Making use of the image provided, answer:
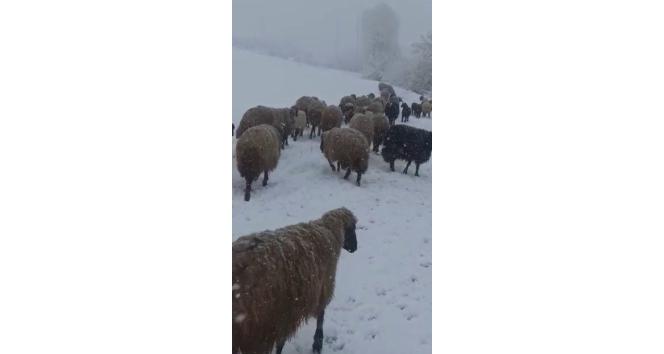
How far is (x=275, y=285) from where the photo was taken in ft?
7.12

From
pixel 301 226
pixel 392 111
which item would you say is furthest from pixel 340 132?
pixel 301 226

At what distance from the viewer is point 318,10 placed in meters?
2.97

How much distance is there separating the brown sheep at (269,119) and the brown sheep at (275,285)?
2.34 ft

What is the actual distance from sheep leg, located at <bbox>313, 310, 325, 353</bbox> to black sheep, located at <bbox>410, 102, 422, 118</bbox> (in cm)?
110

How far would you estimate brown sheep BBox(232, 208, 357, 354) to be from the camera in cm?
218

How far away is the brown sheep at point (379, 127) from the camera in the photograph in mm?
3152

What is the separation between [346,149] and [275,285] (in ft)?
3.50

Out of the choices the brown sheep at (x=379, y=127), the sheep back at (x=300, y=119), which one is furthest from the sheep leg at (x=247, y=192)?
the brown sheep at (x=379, y=127)

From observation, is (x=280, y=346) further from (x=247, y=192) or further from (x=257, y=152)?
(x=257, y=152)

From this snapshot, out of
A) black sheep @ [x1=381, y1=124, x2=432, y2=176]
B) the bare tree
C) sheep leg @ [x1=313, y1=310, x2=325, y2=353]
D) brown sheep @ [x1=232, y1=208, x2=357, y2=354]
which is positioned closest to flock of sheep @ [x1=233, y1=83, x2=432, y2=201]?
black sheep @ [x1=381, y1=124, x2=432, y2=176]

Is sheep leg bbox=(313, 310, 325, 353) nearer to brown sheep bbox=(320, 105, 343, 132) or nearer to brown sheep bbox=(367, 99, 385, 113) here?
brown sheep bbox=(320, 105, 343, 132)

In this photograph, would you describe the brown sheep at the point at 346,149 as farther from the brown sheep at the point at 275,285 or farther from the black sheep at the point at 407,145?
the brown sheep at the point at 275,285
